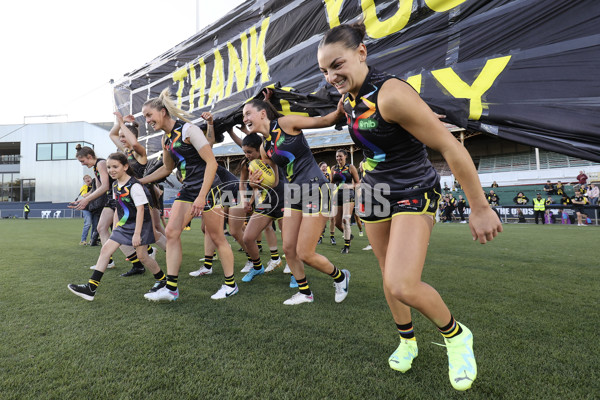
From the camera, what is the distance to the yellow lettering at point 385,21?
2816 millimetres

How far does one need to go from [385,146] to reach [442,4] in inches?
68.7

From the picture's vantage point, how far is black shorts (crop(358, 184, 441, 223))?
5.66 ft

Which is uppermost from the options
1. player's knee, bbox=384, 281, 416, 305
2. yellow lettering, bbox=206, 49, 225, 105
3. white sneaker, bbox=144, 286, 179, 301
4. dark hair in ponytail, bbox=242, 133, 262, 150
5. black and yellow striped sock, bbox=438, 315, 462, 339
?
yellow lettering, bbox=206, 49, 225, 105

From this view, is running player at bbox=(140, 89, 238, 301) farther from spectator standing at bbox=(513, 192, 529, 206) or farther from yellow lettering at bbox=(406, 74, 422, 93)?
spectator standing at bbox=(513, 192, 529, 206)

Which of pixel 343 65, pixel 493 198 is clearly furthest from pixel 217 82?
pixel 493 198

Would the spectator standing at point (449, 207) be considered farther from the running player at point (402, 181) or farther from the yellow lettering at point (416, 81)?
the running player at point (402, 181)

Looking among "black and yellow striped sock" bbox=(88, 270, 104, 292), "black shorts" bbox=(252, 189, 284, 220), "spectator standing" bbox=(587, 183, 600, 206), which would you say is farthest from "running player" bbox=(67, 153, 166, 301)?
"spectator standing" bbox=(587, 183, 600, 206)

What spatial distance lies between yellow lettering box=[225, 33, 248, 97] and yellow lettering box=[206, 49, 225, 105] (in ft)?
0.51

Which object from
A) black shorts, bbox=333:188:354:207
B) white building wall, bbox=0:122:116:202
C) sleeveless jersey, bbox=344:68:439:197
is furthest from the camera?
white building wall, bbox=0:122:116:202

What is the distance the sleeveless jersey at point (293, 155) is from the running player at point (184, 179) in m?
0.65

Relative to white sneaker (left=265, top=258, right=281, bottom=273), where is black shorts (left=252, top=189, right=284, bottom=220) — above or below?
above

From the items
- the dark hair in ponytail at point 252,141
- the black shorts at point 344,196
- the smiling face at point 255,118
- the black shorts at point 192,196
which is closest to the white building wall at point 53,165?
the black shorts at point 344,196

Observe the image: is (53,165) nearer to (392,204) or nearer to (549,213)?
(392,204)

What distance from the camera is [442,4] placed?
2607 millimetres
